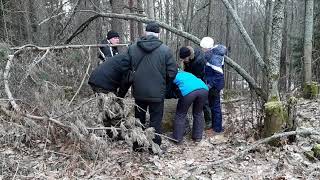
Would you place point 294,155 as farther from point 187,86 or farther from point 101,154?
point 101,154

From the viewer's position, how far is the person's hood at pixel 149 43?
18.2 feet

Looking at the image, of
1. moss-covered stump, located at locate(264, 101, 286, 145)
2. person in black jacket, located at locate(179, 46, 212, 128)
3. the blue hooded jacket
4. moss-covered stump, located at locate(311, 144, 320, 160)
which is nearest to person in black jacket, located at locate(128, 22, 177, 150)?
the blue hooded jacket

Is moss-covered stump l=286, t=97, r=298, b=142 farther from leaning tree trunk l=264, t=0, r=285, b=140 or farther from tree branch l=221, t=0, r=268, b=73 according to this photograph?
tree branch l=221, t=0, r=268, b=73

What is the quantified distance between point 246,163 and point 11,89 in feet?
12.9

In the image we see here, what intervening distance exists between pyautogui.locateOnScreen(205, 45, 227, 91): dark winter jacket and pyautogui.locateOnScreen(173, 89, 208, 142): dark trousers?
0.45 meters

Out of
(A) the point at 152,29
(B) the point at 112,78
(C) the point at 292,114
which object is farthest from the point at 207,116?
(A) the point at 152,29

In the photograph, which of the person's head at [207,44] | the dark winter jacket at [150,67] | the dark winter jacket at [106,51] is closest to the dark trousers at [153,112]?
the dark winter jacket at [150,67]

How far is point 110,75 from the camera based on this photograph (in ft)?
19.3

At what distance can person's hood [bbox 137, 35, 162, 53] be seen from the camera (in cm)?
555

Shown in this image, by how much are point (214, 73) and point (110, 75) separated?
194 centimetres

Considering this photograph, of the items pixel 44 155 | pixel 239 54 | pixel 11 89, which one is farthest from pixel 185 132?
pixel 239 54

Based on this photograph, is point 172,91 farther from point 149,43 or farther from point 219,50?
point 149,43

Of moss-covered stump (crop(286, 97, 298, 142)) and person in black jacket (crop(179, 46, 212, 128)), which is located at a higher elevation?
person in black jacket (crop(179, 46, 212, 128))

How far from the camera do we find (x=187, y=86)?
6145 millimetres
